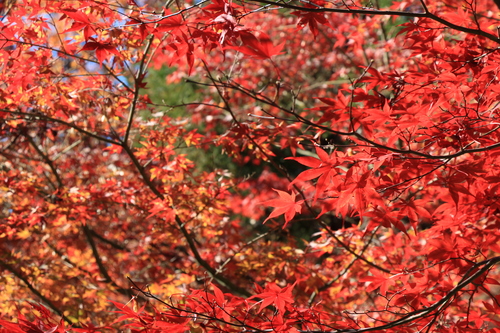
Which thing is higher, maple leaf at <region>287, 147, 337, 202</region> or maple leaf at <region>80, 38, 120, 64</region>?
maple leaf at <region>80, 38, 120, 64</region>

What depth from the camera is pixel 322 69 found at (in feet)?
31.8

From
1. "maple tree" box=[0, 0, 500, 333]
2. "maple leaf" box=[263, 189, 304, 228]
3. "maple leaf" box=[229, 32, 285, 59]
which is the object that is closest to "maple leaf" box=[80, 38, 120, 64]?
"maple tree" box=[0, 0, 500, 333]

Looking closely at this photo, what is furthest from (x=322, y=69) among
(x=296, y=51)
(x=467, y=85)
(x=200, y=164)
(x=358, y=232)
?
(x=467, y=85)

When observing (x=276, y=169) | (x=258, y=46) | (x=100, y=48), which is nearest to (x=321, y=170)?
(x=258, y=46)

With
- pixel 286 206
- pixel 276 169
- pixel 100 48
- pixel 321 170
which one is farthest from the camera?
pixel 276 169

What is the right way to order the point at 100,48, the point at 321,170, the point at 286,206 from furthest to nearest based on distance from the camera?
the point at 100,48 → the point at 286,206 → the point at 321,170

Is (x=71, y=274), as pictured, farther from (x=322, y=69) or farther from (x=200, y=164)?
(x=322, y=69)

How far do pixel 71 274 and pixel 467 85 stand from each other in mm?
3477

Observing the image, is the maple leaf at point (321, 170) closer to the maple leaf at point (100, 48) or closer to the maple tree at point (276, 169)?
the maple tree at point (276, 169)

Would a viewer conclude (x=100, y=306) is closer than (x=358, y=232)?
No

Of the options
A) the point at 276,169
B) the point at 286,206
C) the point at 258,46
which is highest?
the point at 276,169

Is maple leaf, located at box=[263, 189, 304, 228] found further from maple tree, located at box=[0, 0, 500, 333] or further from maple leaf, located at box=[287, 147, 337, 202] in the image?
maple leaf, located at box=[287, 147, 337, 202]

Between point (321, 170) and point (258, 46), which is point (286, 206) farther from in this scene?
point (258, 46)

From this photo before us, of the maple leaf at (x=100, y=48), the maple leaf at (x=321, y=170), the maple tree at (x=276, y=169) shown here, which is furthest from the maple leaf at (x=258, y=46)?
the maple leaf at (x=100, y=48)
